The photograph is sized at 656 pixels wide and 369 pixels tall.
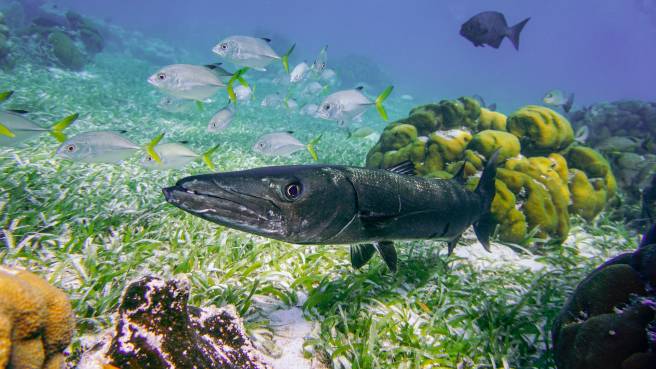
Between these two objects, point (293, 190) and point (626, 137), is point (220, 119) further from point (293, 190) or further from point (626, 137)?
point (626, 137)

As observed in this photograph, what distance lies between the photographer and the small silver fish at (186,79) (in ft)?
20.5

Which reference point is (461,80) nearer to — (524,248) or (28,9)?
(28,9)

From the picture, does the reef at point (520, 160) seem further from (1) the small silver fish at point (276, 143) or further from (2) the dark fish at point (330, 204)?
(2) the dark fish at point (330, 204)

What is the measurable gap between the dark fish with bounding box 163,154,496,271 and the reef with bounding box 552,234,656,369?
3.71 ft

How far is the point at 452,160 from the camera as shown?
6.35m

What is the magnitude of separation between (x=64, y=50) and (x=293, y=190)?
21042mm

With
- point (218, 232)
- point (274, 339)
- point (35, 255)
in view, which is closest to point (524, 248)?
point (274, 339)

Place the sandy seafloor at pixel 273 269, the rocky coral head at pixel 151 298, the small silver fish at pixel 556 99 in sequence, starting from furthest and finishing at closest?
the small silver fish at pixel 556 99, the sandy seafloor at pixel 273 269, the rocky coral head at pixel 151 298

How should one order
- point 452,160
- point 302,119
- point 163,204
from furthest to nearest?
point 302,119, point 452,160, point 163,204

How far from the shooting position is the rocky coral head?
1688 mm

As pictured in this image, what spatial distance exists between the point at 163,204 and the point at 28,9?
118ft

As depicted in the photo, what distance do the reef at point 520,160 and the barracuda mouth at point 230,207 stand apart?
360 cm

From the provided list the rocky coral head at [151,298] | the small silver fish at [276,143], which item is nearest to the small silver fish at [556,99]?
the small silver fish at [276,143]

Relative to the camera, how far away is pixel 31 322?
1.44 m
